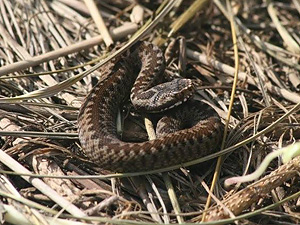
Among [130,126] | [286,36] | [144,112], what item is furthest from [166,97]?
[286,36]

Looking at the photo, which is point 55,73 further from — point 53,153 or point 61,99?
point 53,153

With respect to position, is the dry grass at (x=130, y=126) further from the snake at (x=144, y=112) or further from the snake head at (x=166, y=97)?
the snake head at (x=166, y=97)

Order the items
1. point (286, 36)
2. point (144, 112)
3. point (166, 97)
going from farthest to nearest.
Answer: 1. point (286, 36)
2. point (144, 112)
3. point (166, 97)

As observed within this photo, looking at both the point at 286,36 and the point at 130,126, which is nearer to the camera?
the point at 130,126

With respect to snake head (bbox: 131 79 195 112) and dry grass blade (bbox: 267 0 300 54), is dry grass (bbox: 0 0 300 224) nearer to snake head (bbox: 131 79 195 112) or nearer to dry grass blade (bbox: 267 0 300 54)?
dry grass blade (bbox: 267 0 300 54)

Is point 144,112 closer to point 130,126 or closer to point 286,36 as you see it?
point 130,126

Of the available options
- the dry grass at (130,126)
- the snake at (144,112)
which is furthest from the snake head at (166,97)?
the dry grass at (130,126)

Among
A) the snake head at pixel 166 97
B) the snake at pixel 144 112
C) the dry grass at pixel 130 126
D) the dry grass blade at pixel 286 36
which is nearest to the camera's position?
the dry grass at pixel 130 126
